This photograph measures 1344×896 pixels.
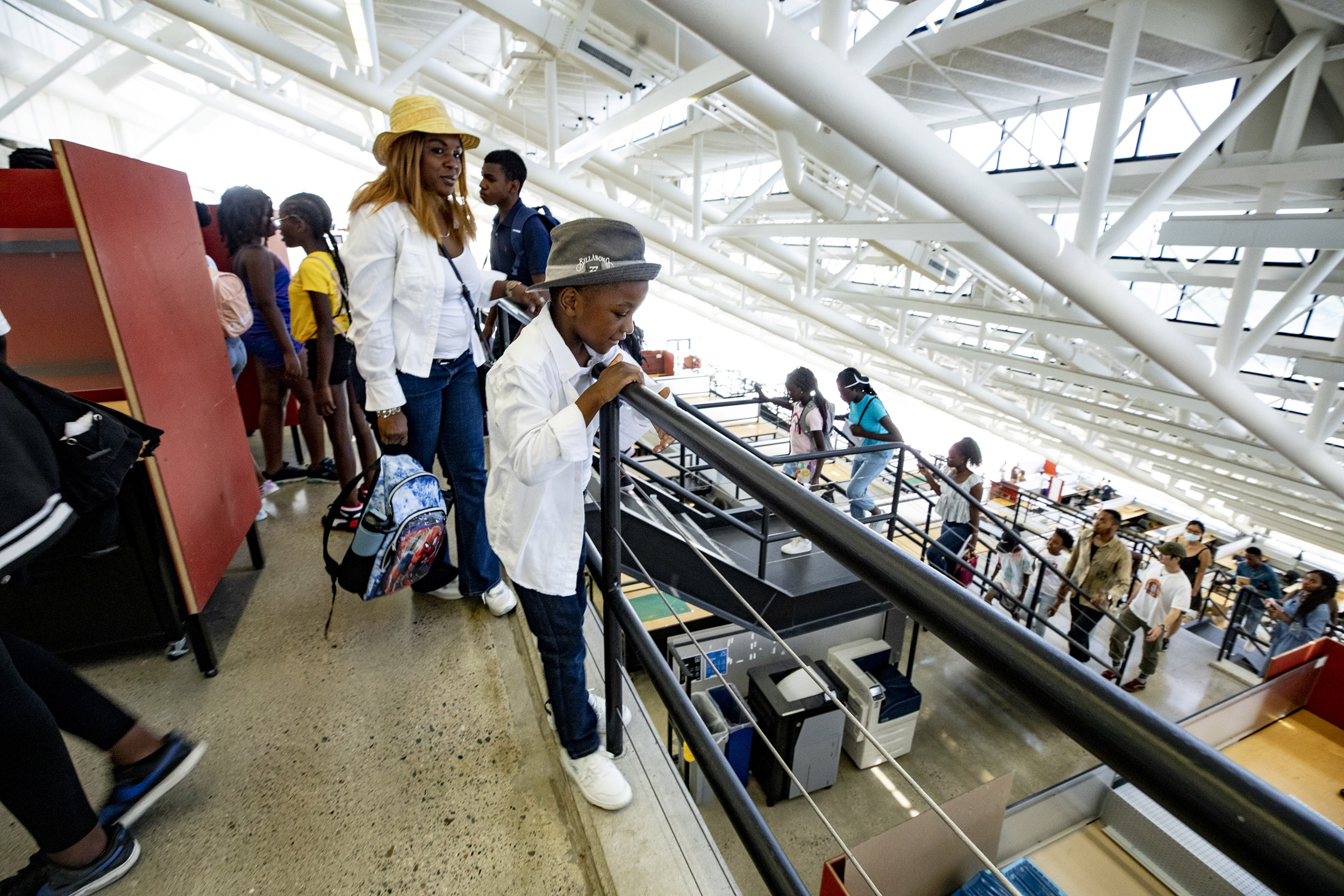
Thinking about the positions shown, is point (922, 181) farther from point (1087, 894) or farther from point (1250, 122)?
point (1087, 894)

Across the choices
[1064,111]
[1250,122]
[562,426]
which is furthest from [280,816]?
[1064,111]

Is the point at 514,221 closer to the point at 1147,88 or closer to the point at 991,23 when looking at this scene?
the point at 991,23

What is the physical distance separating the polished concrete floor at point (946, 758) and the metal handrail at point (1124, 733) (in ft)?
14.1

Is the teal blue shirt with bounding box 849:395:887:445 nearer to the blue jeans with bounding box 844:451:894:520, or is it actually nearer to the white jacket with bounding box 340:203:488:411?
the blue jeans with bounding box 844:451:894:520

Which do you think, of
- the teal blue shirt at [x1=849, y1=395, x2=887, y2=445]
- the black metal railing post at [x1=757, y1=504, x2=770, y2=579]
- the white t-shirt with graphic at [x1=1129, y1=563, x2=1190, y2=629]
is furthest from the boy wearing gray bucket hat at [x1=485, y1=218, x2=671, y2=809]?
the white t-shirt with graphic at [x1=1129, y1=563, x2=1190, y2=629]

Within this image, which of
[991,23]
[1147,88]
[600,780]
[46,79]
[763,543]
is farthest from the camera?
[46,79]

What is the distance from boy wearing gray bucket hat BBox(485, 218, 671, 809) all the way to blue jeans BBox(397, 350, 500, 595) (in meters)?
0.67

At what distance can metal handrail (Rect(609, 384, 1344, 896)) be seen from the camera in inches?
15.3

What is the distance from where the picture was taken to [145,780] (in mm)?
1466

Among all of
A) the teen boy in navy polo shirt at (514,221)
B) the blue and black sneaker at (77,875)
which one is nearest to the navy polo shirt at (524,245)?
the teen boy in navy polo shirt at (514,221)

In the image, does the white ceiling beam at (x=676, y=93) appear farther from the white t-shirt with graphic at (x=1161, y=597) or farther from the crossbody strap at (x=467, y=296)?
the white t-shirt with graphic at (x=1161, y=597)

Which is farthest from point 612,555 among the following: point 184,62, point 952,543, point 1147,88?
point 184,62

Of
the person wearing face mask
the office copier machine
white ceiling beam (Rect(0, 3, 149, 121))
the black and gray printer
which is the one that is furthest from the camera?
white ceiling beam (Rect(0, 3, 149, 121))

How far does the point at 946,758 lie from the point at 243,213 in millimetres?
6294
